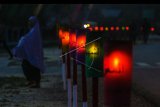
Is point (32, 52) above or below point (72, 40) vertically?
below

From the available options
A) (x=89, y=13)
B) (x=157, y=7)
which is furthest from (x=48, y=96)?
(x=157, y=7)

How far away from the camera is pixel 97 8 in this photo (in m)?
51.2

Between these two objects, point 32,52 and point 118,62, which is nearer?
point 118,62

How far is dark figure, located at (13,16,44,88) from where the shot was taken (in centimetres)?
1540

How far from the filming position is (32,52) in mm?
15445

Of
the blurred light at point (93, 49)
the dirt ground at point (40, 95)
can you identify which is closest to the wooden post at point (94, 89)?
the blurred light at point (93, 49)

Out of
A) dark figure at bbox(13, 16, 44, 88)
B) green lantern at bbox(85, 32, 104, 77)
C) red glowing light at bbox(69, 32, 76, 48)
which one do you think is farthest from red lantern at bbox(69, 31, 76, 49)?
dark figure at bbox(13, 16, 44, 88)

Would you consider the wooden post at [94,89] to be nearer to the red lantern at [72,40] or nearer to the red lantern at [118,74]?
the red lantern at [118,74]

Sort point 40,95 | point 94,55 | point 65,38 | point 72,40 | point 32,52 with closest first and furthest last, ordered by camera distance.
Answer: point 94,55 → point 72,40 → point 65,38 → point 40,95 → point 32,52

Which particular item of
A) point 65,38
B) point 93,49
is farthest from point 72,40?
point 93,49

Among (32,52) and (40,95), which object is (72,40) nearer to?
(40,95)

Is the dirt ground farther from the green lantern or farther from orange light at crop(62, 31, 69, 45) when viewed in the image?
the green lantern

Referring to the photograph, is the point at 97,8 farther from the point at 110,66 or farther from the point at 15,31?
the point at 110,66

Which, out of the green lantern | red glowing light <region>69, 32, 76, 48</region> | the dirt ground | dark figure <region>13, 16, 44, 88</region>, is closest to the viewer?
the green lantern
